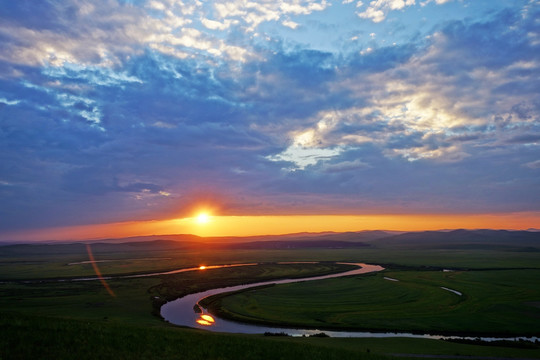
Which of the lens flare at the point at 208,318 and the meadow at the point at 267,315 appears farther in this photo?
the lens flare at the point at 208,318

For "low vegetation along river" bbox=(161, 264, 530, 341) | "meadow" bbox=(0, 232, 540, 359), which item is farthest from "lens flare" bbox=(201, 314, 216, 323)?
"meadow" bbox=(0, 232, 540, 359)

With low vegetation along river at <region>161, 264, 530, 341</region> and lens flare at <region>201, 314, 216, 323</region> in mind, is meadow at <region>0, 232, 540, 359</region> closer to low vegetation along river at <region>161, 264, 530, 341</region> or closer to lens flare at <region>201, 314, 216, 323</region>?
low vegetation along river at <region>161, 264, 530, 341</region>

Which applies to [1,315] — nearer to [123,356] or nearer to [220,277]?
[123,356]

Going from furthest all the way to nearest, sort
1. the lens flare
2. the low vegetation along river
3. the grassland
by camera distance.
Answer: the lens flare → the grassland → the low vegetation along river

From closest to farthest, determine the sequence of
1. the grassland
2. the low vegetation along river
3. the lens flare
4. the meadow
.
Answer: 1. the meadow
2. the low vegetation along river
3. the grassland
4. the lens flare

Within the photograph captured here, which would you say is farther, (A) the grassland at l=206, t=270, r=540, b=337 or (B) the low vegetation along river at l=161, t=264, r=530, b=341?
(A) the grassland at l=206, t=270, r=540, b=337

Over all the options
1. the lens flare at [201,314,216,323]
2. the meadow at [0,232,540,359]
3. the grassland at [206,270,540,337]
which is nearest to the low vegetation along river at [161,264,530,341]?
the lens flare at [201,314,216,323]

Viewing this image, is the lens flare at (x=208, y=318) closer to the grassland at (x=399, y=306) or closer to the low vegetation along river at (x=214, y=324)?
the low vegetation along river at (x=214, y=324)

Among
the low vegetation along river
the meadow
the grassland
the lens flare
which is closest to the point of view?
the meadow

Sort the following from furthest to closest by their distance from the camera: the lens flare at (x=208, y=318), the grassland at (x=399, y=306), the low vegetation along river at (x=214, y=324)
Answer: the lens flare at (x=208, y=318)
the grassland at (x=399, y=306)
the low vegetation along river at (x=214, y=324)

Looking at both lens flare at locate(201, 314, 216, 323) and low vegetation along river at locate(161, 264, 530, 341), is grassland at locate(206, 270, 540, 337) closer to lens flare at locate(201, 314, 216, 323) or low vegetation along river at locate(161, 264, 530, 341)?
low vegetation along river at locate(161, 264, 530, 341)

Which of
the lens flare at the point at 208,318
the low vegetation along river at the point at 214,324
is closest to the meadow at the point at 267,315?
the low vegetation along river at the point at 214,324
